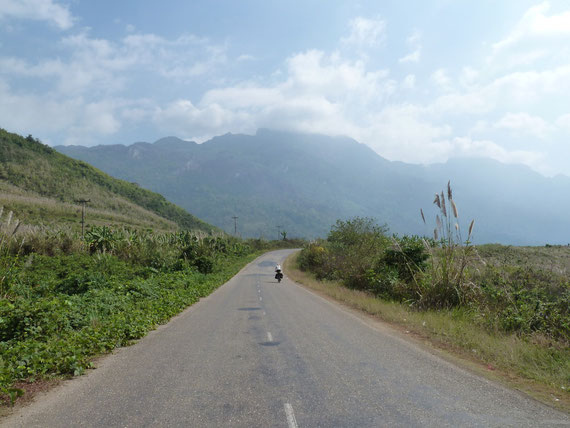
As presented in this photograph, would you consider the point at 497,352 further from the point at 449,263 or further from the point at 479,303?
the point at 449,263

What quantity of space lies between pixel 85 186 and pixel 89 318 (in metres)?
114

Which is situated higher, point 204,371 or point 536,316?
point 536,316

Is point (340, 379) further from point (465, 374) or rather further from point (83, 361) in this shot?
point (83, 361)

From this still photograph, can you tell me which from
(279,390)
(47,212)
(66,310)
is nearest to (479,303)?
(279,390)

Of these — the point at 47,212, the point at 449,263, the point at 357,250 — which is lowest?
the point at 449,263

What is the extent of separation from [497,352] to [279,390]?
18.1 feet

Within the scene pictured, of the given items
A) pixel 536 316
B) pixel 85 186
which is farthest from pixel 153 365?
pixel 85 186

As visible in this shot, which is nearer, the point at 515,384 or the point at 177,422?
the point at 177,422

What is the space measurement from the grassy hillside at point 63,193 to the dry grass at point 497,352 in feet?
211

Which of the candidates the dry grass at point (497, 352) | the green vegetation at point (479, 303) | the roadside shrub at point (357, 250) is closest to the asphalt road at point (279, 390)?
the dry grass at point (497, 352)

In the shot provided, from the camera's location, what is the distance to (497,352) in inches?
336

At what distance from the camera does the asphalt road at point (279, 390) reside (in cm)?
509

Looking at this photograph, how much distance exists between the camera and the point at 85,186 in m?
110

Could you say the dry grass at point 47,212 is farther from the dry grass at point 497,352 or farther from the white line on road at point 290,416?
the white line on road at point 290,416
